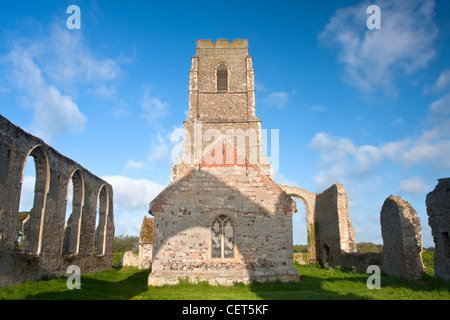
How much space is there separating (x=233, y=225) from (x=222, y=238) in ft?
2.09

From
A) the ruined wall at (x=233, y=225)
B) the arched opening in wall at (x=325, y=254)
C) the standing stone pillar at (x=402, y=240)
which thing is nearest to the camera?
the ruined wall at (x=233, y=225)

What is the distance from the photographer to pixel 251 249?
12578 millimetres

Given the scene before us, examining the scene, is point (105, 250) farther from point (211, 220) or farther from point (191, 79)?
point (191, 79)

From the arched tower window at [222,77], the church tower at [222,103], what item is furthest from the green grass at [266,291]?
the arched tower window at [222,77]

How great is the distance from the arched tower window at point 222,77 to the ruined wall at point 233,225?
21.1 metres

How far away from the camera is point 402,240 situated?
42.1 ft

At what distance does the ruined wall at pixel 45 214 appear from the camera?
11.8 m

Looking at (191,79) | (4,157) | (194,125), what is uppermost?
(191,79)

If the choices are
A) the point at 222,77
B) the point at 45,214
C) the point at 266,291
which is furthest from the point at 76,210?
the point at 222,77

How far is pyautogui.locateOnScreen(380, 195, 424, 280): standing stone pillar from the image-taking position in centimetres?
1247

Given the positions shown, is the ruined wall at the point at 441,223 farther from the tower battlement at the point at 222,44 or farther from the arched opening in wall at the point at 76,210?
the tower battlement at the point at 222,44
